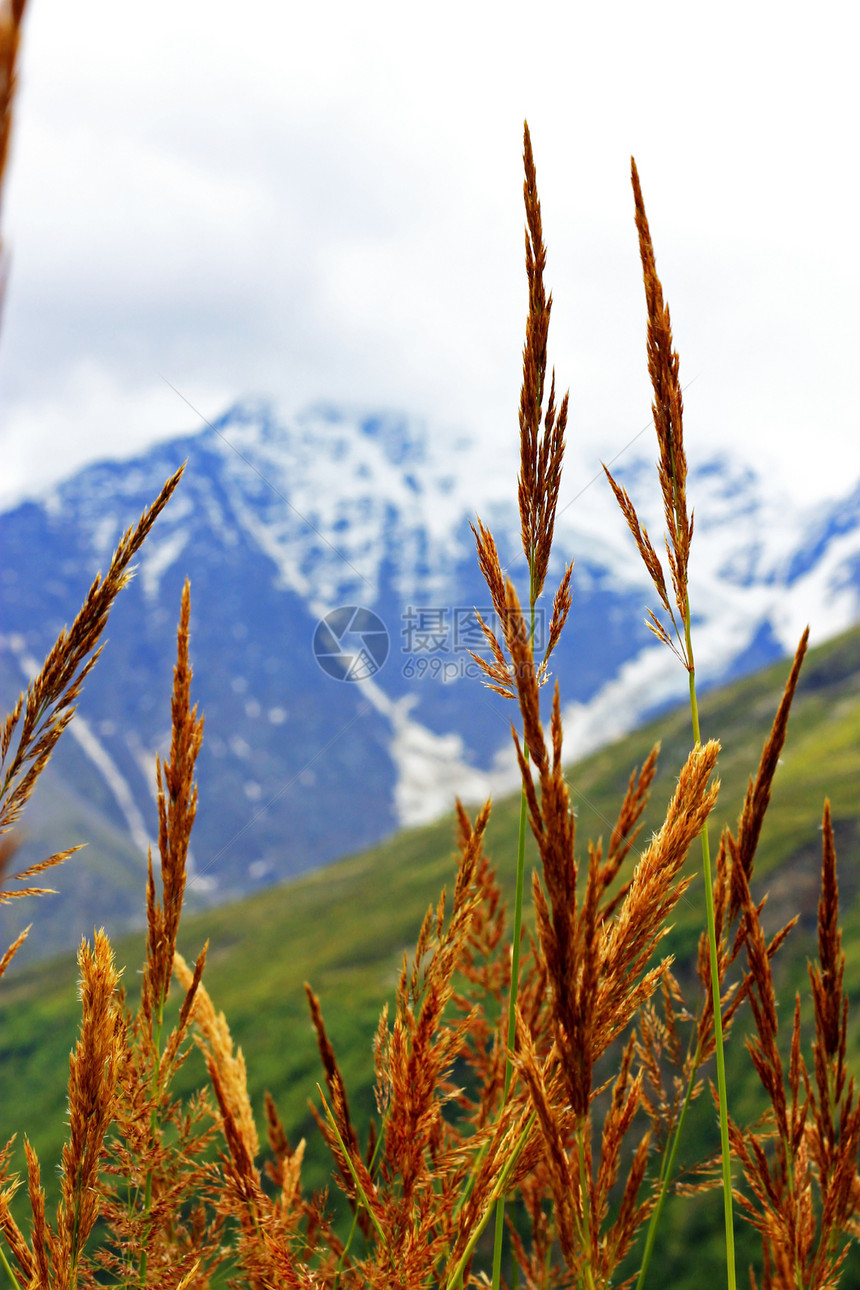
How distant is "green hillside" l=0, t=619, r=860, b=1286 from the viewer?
78562 mm

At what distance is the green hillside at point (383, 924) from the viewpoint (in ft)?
258

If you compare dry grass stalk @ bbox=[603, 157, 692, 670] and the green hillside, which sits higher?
dry grass stalk @ bbox=[603, 157, 692, 670]

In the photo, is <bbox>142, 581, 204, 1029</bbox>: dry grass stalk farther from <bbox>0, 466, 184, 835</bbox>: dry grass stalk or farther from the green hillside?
the green hillside

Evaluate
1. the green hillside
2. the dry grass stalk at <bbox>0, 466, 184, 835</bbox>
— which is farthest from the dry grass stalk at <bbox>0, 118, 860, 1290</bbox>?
the green hillside

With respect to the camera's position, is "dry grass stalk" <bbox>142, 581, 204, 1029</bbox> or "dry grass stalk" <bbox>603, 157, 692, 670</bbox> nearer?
"dry grass stalk" <bbox>603, 157, 692, 670</bbox>

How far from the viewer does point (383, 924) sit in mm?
125750

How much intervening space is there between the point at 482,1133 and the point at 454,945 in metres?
0.31

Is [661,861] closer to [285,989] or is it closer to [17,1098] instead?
[285,989]

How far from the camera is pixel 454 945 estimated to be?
1.47 m

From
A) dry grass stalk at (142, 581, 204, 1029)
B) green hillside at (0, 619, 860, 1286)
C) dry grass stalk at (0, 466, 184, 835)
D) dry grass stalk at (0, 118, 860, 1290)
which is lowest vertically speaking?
green hillside at (0, 619, 860, 1286)

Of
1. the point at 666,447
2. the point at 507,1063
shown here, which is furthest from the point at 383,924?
the point at 666,447

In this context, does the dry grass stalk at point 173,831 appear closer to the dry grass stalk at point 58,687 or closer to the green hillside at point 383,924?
the dry grass stalk at point 58,687

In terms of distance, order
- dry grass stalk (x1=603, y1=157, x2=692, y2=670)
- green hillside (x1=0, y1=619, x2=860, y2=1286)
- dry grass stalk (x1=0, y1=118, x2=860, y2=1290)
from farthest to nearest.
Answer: green hillside (x1=0, y1=619, x2=860, y2=1286) → dry grass stalk (x1=603, y1=157, x2=692, y2=670) → dry grass stalk (x1=0, y1=118, x2=860, y2=1290)

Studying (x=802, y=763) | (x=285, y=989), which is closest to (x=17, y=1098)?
(x=285, y=989)
